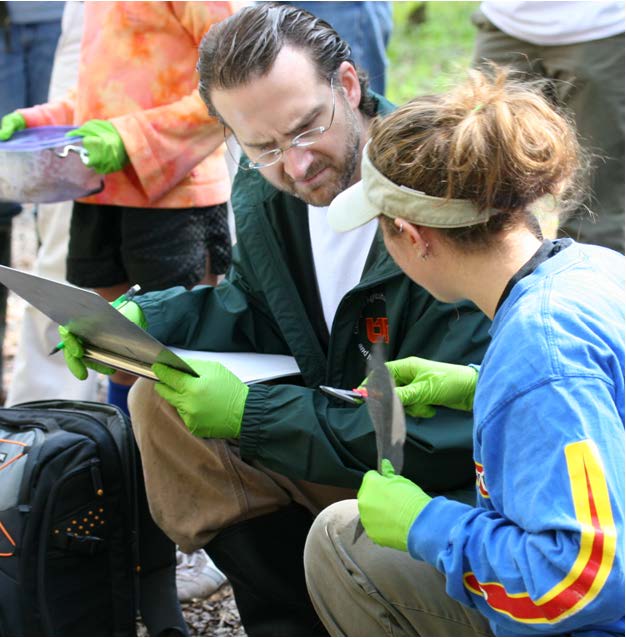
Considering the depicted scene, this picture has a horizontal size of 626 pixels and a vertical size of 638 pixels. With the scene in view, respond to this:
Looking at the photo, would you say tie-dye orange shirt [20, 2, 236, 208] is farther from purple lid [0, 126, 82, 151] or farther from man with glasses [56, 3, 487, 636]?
man with glasses [56, 3, 487, 636]

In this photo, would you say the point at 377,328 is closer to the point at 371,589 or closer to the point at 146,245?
the point at 371,589

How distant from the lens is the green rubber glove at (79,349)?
2.20 metres

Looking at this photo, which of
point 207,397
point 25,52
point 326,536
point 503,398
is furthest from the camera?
point 25,52

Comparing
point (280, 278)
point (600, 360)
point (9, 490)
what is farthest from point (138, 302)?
point (600, 360)

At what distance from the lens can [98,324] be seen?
1982 millimetres

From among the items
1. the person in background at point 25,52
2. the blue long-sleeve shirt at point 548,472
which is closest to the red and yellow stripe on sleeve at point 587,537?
the blue long-sleeve shirt at point 548,472

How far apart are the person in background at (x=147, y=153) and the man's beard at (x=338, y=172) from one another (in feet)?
1.82

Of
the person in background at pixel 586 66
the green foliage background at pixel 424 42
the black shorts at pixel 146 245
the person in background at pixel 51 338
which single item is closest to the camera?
the black shorts at pixel 146 245

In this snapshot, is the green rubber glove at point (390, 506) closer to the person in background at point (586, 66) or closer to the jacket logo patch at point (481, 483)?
the jacket logo patch at point (481, 483)

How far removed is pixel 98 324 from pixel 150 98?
3.17 feet

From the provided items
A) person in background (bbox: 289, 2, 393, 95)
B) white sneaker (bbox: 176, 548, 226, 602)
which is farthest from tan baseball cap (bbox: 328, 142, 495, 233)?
person in background (bbox: 289, 2, 393, 95)

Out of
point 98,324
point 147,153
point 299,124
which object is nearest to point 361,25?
point 147,153

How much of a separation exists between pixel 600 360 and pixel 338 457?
28.2 inches

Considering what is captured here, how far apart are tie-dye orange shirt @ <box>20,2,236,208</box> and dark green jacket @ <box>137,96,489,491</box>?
328mm
